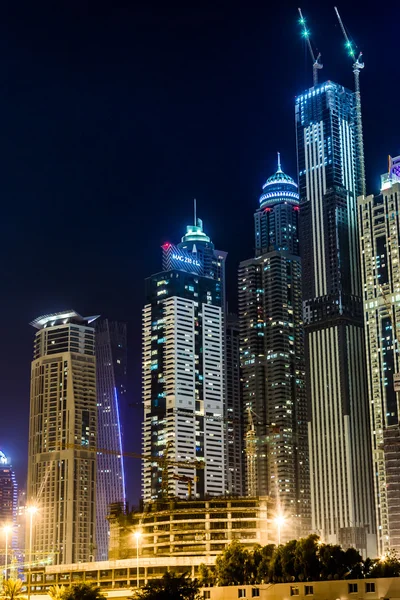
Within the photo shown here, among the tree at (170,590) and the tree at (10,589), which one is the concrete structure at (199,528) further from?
the tree at (170,590)

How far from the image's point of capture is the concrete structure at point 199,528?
186m

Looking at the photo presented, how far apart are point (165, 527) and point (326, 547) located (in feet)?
321

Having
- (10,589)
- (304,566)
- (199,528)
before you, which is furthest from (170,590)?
(199,528)

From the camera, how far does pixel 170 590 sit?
3654 inches

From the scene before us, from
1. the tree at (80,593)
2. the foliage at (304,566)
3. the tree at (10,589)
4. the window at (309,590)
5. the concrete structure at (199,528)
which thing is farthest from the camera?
the concrete structure at (199,528)

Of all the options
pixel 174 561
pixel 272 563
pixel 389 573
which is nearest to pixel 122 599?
pixel 174 561

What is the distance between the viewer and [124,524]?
197 m

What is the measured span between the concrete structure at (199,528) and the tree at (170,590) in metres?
88.0

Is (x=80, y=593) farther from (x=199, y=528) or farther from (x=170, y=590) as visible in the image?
(x=199, y=528)

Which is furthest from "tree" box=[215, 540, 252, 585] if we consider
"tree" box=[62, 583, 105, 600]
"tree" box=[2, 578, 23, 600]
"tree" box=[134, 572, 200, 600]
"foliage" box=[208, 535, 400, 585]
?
"tree" box=[2, 578, 23, 600]

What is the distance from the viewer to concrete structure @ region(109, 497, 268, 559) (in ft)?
609

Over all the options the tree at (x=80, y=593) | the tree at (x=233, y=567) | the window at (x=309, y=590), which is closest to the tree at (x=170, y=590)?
the tree at (x=80, y=593)

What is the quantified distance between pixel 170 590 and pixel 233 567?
1280 centimetres

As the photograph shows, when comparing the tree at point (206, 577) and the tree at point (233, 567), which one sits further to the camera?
the tree at point (206, 577)
